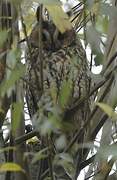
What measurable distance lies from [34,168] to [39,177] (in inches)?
18.6

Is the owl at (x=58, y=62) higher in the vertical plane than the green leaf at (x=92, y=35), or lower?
lower

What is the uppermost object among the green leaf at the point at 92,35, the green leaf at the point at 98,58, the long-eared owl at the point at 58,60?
the green leaf at the point at 92,35

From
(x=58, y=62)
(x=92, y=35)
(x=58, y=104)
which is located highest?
(x=92, y=35)

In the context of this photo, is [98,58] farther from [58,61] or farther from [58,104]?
[58,61]

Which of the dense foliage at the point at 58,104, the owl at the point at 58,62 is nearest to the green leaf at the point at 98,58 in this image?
the dense foliage at the point at 58,104

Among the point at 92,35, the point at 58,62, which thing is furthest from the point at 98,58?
the point at 58,62

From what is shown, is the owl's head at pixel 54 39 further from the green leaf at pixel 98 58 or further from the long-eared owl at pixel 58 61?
the green leaf at pixel 98 58

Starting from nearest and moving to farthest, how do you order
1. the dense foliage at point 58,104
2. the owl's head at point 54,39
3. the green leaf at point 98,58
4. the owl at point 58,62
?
the dense foliage at point 58,104
the green leaf at point 98,58
the owl at point 58,62
the owl's head at point 54,39

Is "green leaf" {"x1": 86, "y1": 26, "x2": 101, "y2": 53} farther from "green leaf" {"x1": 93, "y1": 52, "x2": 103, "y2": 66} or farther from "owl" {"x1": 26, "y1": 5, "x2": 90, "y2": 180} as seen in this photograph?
"owl" {"x1": 26, "y1": 5, "x2": 90, "y2": 180}

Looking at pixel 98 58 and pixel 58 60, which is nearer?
pixel 98 58

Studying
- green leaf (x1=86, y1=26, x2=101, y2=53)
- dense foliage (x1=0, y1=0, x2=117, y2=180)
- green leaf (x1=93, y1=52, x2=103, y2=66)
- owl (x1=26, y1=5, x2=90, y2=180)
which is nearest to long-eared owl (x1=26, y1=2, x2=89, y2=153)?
owl (x1=26, y1=5, x2=90, y2=180)

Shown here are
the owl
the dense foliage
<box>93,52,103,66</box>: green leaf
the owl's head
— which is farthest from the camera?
the owl's head

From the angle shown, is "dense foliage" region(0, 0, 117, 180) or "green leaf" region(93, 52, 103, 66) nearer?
"dense foliage" region(0, 0, 117, 180)

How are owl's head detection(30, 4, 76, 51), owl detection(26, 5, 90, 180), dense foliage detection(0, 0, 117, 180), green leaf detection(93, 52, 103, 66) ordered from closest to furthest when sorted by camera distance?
dense foliage detection(0, 0, 117, 180) < green leaf detection(93, 52, 103, 66) < owl detection(26, 5, 90, 180) < owl's head detection(30, 4, 76, 51)
